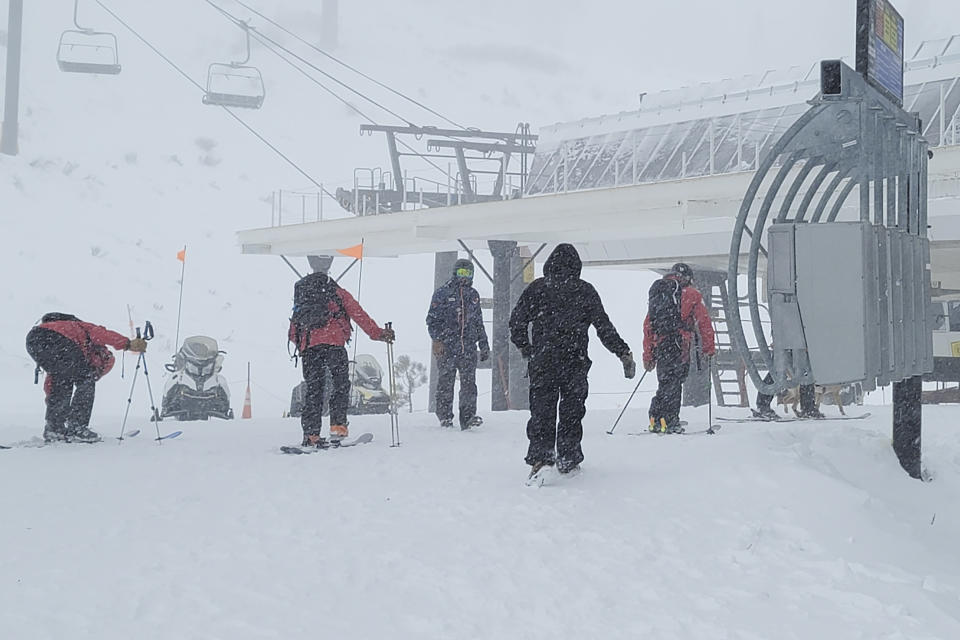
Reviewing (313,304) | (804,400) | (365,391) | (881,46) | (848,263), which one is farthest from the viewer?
(365,391)

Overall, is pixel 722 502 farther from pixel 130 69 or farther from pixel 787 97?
pixel 130 69

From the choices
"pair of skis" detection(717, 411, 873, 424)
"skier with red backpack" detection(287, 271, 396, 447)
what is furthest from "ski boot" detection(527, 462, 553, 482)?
"pair of skis" detection(717, 411, 873, 424)

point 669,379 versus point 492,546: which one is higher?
point 669,379

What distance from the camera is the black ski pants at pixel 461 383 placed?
9.66 m

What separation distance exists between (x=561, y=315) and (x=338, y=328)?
2.82 meters

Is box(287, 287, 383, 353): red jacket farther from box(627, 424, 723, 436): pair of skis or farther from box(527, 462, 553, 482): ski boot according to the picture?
box(627, 424, 723, 436): pair of skis

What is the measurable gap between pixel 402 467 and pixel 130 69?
88.1m

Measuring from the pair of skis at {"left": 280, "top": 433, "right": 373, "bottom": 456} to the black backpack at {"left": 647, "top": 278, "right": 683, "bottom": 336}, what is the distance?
3009mm

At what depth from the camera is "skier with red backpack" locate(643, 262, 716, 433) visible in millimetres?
9055

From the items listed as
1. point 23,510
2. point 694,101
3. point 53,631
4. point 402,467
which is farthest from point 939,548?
point 694,101

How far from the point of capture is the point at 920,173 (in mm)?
7039

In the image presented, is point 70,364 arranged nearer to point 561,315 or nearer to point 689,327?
point 561,315

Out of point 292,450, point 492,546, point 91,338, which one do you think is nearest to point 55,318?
point 91,338

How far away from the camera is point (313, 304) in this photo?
8461 millimetres
